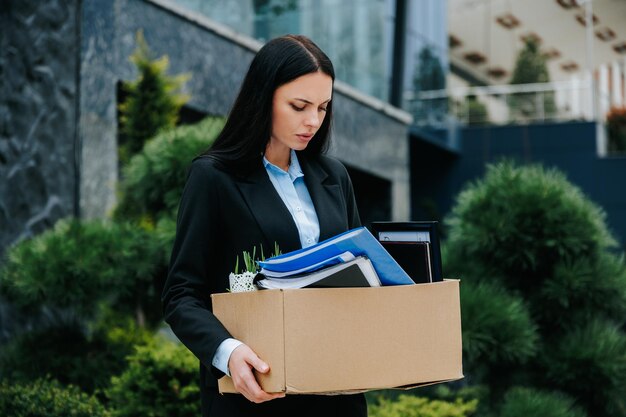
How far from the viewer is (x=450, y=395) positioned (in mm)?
4801

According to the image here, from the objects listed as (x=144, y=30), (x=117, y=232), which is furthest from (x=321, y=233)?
(x=144, y=30)

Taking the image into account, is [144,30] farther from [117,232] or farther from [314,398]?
[314,398]

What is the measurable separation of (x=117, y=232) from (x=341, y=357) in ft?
9.96

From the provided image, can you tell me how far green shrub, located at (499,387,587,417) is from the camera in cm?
426

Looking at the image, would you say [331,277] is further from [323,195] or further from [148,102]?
[148,102]

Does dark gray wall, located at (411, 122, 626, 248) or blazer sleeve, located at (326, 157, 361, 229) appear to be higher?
dark gray wall, located at (411, 122, 626, 248)

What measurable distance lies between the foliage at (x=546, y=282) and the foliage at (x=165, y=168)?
129cm

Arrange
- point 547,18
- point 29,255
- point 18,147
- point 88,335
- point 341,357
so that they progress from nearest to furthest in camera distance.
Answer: point 341,357
point 29,255
point 88,335
point 18,147
point 547,18

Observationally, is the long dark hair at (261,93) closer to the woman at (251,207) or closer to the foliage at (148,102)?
the woman at (251,207)

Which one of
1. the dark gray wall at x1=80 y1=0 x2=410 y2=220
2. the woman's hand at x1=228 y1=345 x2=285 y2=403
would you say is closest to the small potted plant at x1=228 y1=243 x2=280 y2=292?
the woman's hand at x1=228 y1=345 x2=285 y2=403

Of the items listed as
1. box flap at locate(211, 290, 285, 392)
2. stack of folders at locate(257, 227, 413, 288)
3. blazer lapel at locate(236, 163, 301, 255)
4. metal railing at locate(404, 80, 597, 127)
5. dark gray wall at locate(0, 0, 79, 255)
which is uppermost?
metal railing at locate(404, 80, 597, 127)

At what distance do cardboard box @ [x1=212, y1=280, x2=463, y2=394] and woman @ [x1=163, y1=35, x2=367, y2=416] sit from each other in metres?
0.08

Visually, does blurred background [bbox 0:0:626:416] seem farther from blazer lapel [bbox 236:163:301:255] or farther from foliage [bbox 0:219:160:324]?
blazer lapel [bbox 236:163:301:255]

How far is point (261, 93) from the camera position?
1903 millimetres
